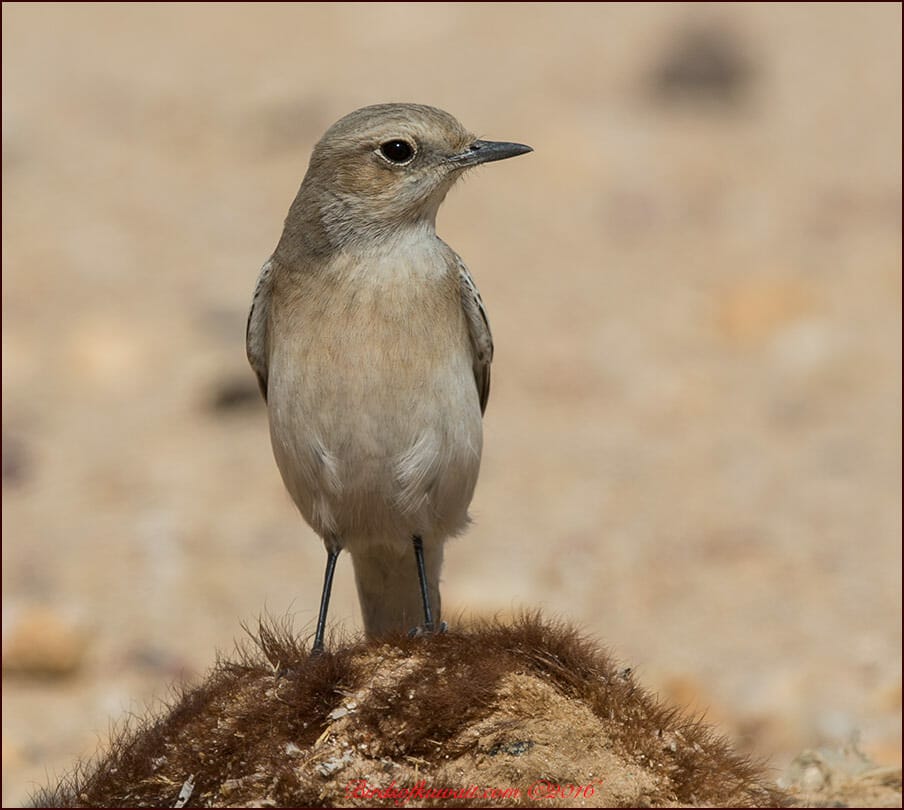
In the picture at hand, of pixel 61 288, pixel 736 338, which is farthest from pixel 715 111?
pixel 61 288

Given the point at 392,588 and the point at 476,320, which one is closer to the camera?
the point at 476,320

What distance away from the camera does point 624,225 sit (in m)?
20.2

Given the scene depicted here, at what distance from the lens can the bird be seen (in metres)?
7.55

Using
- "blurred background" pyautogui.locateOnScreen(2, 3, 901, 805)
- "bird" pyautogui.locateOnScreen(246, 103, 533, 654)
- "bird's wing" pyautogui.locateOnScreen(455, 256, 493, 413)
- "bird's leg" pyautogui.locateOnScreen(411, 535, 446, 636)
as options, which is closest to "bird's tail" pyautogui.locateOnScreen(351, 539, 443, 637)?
"bird's leg" pyautogui.locateOnScreen(411, 535, 446, 636)

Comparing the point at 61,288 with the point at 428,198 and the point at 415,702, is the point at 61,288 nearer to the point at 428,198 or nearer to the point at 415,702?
the point at 428,198

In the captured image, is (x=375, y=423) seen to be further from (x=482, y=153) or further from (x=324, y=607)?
(x=482, y=153)

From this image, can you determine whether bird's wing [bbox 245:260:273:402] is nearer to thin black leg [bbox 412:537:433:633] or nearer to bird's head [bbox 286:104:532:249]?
bird's head [bbox 286:104:532:249]

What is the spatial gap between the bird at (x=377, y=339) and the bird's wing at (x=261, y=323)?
0.03 m

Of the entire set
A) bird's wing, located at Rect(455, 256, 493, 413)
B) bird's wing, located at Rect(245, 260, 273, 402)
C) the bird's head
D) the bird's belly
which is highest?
the bird's head

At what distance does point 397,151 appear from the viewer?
25.7ft

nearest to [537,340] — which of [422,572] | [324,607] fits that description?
[422,572]

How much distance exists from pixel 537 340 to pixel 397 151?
9706mm

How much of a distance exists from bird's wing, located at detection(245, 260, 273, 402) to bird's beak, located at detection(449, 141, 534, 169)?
3.96 feet

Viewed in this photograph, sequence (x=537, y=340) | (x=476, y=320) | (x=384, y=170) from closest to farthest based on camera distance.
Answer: (x=384, y=170) < (x=476, y=320) < (x=537, y=340)
